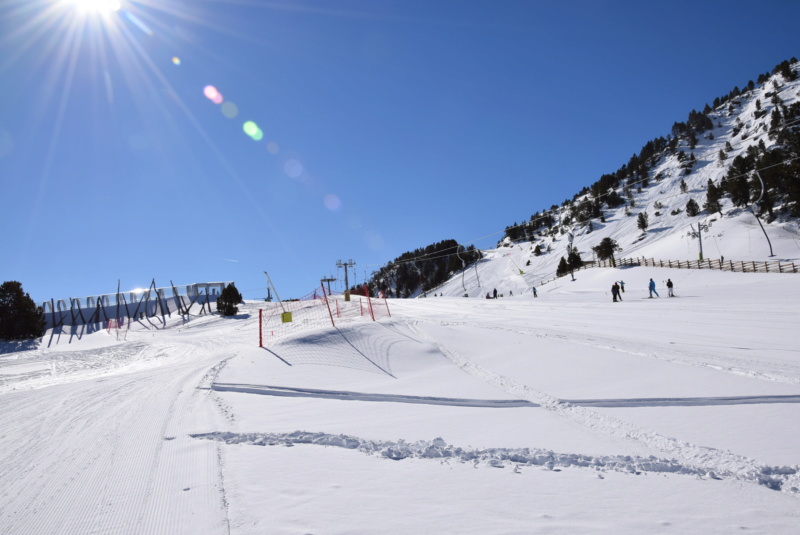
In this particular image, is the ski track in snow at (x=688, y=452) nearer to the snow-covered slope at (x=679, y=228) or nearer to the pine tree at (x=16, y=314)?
the pine tree at (x=16, y=314)

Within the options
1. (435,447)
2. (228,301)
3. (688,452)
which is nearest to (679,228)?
(228,301)

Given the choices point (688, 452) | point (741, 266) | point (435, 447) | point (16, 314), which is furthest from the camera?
point (741, 266)

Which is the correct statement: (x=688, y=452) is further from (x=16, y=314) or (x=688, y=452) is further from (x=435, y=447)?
(x=16, y=314)

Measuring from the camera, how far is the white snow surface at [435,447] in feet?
10.4

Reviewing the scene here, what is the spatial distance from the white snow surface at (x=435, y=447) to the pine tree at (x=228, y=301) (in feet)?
119

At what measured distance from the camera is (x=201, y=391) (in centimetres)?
911

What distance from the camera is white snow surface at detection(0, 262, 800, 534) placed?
3172mm

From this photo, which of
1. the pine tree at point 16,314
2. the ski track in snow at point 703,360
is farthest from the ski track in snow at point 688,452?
the pine tree at point 16,314

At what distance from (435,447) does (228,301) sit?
153 feet

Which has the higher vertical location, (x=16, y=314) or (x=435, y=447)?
(x=16, y=314)

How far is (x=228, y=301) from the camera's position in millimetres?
46812

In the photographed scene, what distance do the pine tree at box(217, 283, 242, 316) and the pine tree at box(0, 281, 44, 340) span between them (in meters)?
17.1

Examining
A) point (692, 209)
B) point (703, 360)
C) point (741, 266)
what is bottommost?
point (703, 360)

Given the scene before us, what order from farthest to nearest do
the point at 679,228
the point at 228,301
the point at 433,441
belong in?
the point at 679,228 < the point at 228,301 < the point at 433,441
